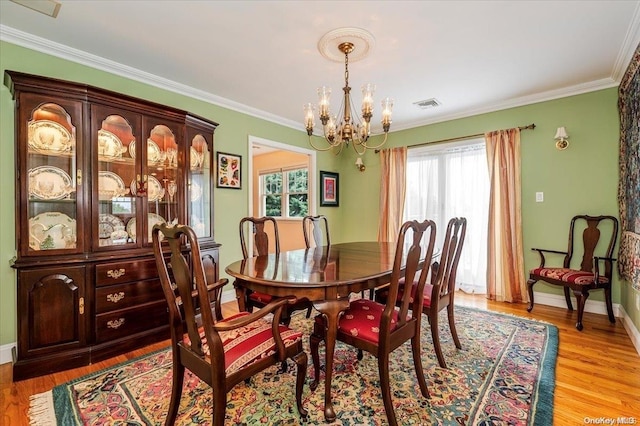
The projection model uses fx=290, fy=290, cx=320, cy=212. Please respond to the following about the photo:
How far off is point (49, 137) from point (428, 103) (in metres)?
3.80

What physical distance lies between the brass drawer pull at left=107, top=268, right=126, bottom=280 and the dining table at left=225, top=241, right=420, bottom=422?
41.9 inches

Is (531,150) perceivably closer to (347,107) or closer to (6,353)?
(347,107)

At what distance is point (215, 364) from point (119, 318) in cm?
160

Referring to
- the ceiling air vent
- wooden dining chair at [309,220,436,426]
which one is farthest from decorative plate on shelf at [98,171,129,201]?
the ceiling air vent

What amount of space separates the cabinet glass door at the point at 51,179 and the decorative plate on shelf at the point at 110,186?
0.53ft

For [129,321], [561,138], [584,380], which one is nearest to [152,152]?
[129,321]

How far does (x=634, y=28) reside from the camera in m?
2.14

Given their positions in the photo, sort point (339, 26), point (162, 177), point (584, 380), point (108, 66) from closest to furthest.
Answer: point (584, 380) < point (339, 26) < point (108, 66) < point (162, 177)

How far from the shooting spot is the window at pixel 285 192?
19.0ft

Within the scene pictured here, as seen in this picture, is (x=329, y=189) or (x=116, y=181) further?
(x=329, y=189)

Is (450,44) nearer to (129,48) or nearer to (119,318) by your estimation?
(129,48)

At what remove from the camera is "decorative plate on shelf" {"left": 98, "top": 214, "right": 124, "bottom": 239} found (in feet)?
7.64

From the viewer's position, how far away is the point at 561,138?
326cm

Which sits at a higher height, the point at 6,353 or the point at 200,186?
the point at 200,186
